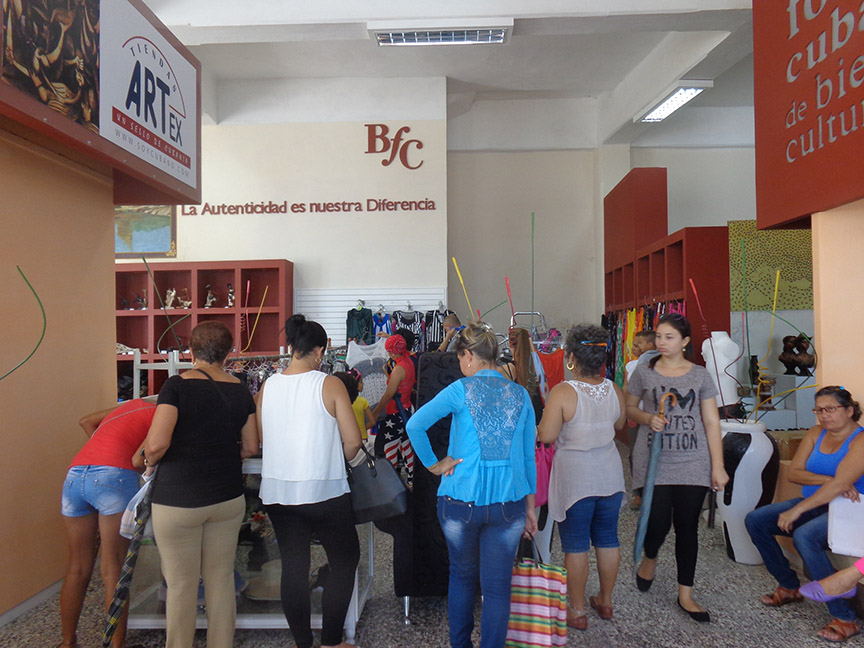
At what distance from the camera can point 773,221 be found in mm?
3838

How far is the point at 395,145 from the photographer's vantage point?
7645 mm

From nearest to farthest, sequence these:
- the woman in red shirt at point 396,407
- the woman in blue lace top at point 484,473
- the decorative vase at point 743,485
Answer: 1. the woman in blue lace top at point 484,473
2. the decorative vase at point 743,485
3. the woman in red shirt at point 396,407

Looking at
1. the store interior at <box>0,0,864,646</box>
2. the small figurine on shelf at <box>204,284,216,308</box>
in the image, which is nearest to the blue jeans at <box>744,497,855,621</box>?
the store interior at <box>0,0,864,646</box>

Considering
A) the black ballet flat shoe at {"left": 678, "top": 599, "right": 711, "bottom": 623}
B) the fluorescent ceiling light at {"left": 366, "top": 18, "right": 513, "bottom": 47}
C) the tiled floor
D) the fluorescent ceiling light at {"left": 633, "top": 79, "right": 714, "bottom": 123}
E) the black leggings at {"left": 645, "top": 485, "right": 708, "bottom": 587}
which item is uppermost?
the fluorescent ceiling light at {"left": 366, "top": 18, "right": 513, "bottom": 47}

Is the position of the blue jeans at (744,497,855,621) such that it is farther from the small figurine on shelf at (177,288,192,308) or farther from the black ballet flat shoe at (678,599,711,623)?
the small figurine on shelf at (177,288,192,308)

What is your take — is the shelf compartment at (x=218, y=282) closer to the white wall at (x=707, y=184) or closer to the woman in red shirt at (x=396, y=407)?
the woman in red shirt at (x=396, y=407)

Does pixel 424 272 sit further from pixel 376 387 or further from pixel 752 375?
pixel 752 375

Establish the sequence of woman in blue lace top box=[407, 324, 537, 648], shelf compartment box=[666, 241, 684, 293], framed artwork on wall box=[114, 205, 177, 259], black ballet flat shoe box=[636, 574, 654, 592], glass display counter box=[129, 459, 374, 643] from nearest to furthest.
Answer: woman in blue lace top box=[407, 324, 537, 648], glass display counter box=[129, 459, 374, 643], black ballet flat shoe box=[636, 574, 654, 592], shelf compartment box=[666, 241, 684, 293], framed artwork on wall box=[114, 205, 177, 259]

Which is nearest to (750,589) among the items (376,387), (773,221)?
(773,221)

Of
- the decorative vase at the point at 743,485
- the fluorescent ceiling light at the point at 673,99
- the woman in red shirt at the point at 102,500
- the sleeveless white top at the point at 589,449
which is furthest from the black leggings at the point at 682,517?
the fluorescent ceiling light at the point at 673,99

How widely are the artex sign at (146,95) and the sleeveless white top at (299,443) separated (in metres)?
1.74

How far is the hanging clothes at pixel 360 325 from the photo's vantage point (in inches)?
285

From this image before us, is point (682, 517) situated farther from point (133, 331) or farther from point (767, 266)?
point (133, 331)

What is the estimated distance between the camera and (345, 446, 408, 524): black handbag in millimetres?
2574
